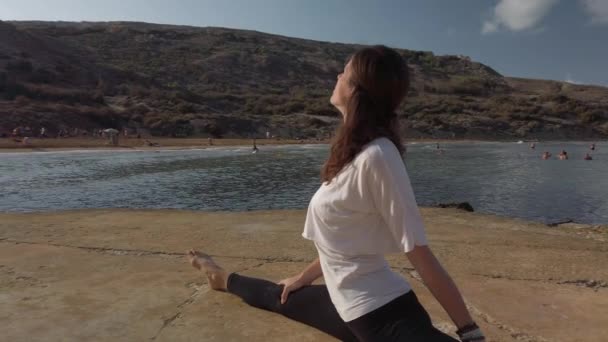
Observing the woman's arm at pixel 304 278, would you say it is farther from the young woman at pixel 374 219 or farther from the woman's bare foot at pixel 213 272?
the woman's bare foot at pixel 213 272

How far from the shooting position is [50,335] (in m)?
2.58

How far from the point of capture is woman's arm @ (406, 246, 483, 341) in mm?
1838

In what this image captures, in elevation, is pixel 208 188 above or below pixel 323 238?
below

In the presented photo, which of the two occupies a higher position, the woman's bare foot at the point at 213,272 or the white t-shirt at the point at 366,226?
the white t-shirt at the point at 366,226

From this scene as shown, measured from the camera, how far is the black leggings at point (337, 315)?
192 cm

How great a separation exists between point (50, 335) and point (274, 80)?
87894 millimetres

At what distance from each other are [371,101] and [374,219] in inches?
18.5

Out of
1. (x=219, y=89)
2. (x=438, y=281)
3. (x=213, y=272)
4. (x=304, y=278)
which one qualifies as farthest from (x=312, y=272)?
(x=219, y=89)

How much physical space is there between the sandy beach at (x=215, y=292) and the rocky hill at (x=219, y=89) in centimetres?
3762


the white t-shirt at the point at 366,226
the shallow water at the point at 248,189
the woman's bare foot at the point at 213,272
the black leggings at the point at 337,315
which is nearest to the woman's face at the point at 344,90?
the white t-shirt at the point at 366,226

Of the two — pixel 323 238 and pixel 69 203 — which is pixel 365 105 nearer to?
pixel 323 238

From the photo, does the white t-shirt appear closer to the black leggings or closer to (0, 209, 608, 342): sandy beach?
the black leggings

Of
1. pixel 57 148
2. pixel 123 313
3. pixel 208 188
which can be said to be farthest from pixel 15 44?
pixel 123 313

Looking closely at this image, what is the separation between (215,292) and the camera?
3312 mm
